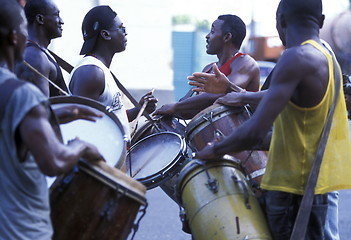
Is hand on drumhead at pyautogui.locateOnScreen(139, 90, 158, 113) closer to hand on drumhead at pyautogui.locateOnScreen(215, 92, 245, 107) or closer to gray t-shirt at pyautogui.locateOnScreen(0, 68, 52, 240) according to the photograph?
hand on drumhead at pyautogui.locateOnScreen(215, 92, 245, 107)

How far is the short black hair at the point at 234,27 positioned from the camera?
18.5ft

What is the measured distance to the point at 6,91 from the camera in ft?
8.76

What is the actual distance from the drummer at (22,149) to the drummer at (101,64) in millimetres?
1664

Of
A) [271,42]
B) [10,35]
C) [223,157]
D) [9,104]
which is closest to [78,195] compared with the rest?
[9,104]

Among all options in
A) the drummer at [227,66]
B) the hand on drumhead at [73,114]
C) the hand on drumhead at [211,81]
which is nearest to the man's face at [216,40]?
the drummer at [227,66]

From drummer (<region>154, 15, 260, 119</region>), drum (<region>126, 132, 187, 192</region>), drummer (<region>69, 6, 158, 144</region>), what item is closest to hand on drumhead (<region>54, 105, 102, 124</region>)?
drummer (<region>69, 6, 158, 144</region>)

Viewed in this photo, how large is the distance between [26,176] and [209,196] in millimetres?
1221

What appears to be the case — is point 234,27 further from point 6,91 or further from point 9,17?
point 6,91

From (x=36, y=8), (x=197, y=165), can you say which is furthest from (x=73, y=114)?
(x=36, y=8)

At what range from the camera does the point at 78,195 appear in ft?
9.87

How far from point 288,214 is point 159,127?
182cm

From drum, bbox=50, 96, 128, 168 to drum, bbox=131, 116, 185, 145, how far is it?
1.47 meters

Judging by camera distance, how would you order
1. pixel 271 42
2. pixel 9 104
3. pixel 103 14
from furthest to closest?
pixel 271 42 → pixel 103 14 → pixel 9 104

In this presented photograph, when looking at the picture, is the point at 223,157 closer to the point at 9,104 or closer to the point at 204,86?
the point at 204,86
